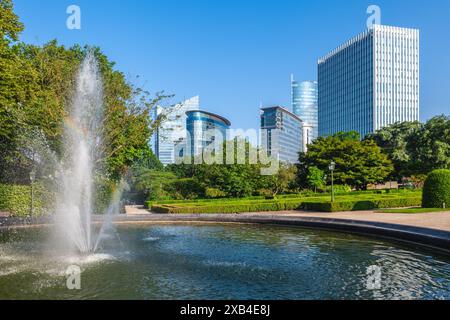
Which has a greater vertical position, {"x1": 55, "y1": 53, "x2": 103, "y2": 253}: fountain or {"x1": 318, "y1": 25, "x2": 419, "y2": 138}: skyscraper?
{"x1": 318, "y1": 25, "x2": 419, "y2": 138}: skyscraper

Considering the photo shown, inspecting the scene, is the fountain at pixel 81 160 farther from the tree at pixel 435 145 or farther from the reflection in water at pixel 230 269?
the tree at pixel 435 145

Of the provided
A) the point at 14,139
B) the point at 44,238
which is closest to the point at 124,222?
the point at 44,238

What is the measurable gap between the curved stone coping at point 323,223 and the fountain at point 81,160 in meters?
2.78

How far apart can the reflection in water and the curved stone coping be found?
0.78 meters

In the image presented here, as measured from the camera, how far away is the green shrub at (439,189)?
23.0 m

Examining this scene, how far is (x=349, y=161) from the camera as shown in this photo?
4603 cm

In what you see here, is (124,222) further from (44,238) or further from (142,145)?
(142,145)

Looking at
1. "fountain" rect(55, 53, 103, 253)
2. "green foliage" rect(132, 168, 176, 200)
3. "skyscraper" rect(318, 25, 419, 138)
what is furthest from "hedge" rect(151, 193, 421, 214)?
"skyscraper" rect(318, 25, 419, 138)

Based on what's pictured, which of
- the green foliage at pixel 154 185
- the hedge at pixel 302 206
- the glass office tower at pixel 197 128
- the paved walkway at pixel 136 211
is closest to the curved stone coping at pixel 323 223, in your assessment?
the hedge at pixel 302 206

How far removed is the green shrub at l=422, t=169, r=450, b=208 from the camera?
23031 mm

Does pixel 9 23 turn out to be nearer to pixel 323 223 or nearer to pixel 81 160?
pixel 81 160

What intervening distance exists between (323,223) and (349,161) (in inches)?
1176

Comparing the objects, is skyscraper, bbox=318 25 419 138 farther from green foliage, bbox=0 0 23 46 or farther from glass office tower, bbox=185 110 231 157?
green foliage, bbox=0 0 23 46

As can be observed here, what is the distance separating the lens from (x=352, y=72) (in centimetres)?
13738
